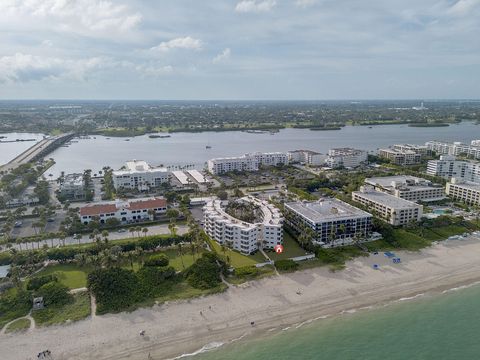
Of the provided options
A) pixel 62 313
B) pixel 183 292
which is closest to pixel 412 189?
pixel 183 292

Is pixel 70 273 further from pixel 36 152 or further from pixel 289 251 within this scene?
pixel 36 152

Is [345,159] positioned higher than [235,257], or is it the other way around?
[345,159]

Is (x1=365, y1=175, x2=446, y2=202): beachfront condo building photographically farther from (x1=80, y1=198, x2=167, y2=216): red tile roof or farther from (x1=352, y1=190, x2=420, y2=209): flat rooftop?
(x1=80, y1=198, x2=167, y2=216): red tile roof

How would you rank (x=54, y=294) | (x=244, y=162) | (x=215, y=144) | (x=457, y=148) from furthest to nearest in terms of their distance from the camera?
(x=215, y=144)
(x=457, y=148)
(x=244, y=162)
(x=54, y=294)

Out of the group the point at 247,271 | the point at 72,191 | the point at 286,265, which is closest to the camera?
the point at 247,271

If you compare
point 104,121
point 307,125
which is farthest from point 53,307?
point 104,121
